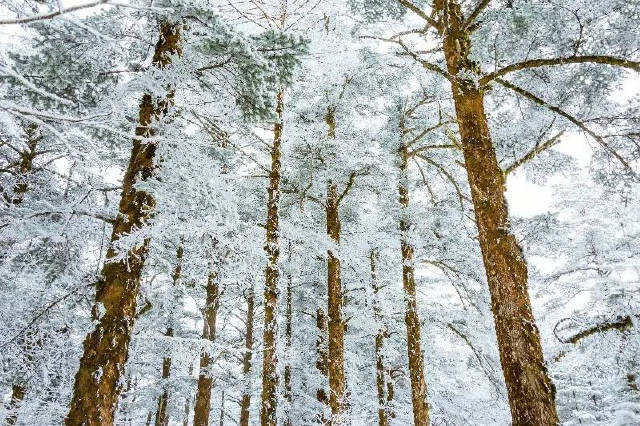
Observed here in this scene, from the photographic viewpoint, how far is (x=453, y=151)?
11.8 metres

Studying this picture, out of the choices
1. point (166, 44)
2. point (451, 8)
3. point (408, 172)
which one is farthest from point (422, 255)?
point (166, 44)

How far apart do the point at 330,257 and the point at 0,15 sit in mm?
8601

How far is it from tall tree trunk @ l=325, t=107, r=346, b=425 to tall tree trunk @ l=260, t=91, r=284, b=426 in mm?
1568

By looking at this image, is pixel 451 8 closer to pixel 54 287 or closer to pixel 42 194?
pixel 42 194

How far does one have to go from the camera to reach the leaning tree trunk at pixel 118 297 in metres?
4.39

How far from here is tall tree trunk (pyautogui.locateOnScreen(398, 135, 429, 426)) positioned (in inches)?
389

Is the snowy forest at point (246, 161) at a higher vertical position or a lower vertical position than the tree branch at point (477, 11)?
lower

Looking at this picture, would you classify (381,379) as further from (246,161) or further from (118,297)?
(118,297)

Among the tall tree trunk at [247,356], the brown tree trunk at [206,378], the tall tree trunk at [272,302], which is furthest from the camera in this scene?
the tall tree trunk at [247,356]

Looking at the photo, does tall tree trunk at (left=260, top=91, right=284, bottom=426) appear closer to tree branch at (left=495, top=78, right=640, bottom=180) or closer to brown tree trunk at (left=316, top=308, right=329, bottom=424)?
tree branch at (left=495, top=78, right=640, bottom=180)

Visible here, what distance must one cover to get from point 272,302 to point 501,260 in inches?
210

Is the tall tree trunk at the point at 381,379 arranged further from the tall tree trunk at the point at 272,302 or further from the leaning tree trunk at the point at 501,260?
the leaning tree trunk at the point at 501,260

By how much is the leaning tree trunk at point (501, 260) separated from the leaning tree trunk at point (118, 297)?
3.83m

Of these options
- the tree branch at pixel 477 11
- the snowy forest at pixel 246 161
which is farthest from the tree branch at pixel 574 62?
the tree branch at pixel 477 11
